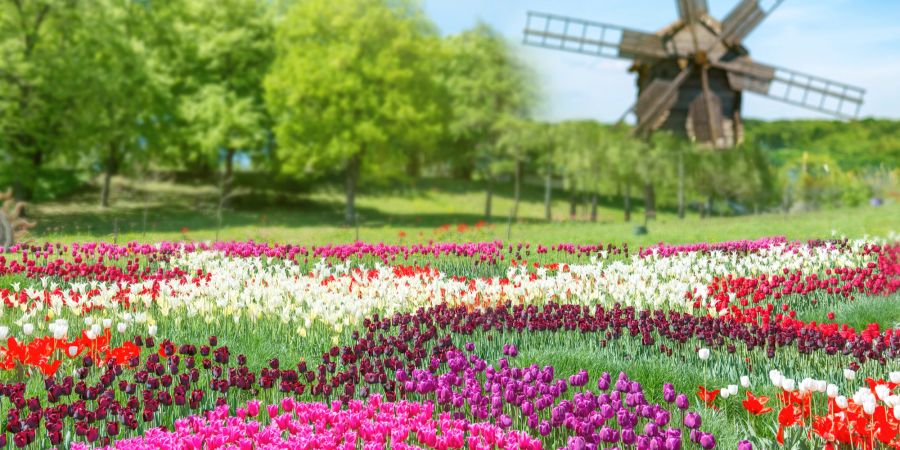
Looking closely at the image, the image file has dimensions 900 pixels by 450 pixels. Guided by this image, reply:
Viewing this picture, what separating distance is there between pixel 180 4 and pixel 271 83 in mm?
11106

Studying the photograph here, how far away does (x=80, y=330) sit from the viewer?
32.5 ft

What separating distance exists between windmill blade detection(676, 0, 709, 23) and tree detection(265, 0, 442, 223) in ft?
38.4

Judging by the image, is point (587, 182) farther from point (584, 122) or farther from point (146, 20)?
point (146, 20)

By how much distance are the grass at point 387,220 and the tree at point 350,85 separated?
11.7 ft

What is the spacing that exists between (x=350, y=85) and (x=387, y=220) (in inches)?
283

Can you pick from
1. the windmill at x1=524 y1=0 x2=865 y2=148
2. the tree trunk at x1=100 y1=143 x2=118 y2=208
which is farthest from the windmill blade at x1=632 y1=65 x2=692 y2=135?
the tree trunk at x1=100 y1=143 x2=118 y2=208

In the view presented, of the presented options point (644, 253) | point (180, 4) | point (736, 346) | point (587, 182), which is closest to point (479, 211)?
point (587, 182)

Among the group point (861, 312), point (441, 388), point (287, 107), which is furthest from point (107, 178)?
point (441, 388)

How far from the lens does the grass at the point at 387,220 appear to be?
24281 millimetres

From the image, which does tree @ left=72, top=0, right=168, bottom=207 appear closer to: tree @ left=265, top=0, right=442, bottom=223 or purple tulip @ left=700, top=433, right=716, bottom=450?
tree @ left=265, top=0, right=442, bottom=223

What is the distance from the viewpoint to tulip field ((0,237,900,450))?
594 centimetres

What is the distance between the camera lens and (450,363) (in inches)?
290

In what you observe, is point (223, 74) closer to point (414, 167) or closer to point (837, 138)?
point (414, 167)

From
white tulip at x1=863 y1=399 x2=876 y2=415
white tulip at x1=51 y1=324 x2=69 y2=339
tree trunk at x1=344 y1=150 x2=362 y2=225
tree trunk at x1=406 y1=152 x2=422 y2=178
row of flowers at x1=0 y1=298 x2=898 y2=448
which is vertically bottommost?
row of flowers at x1=0 y1=298 x2=898 y2=448
